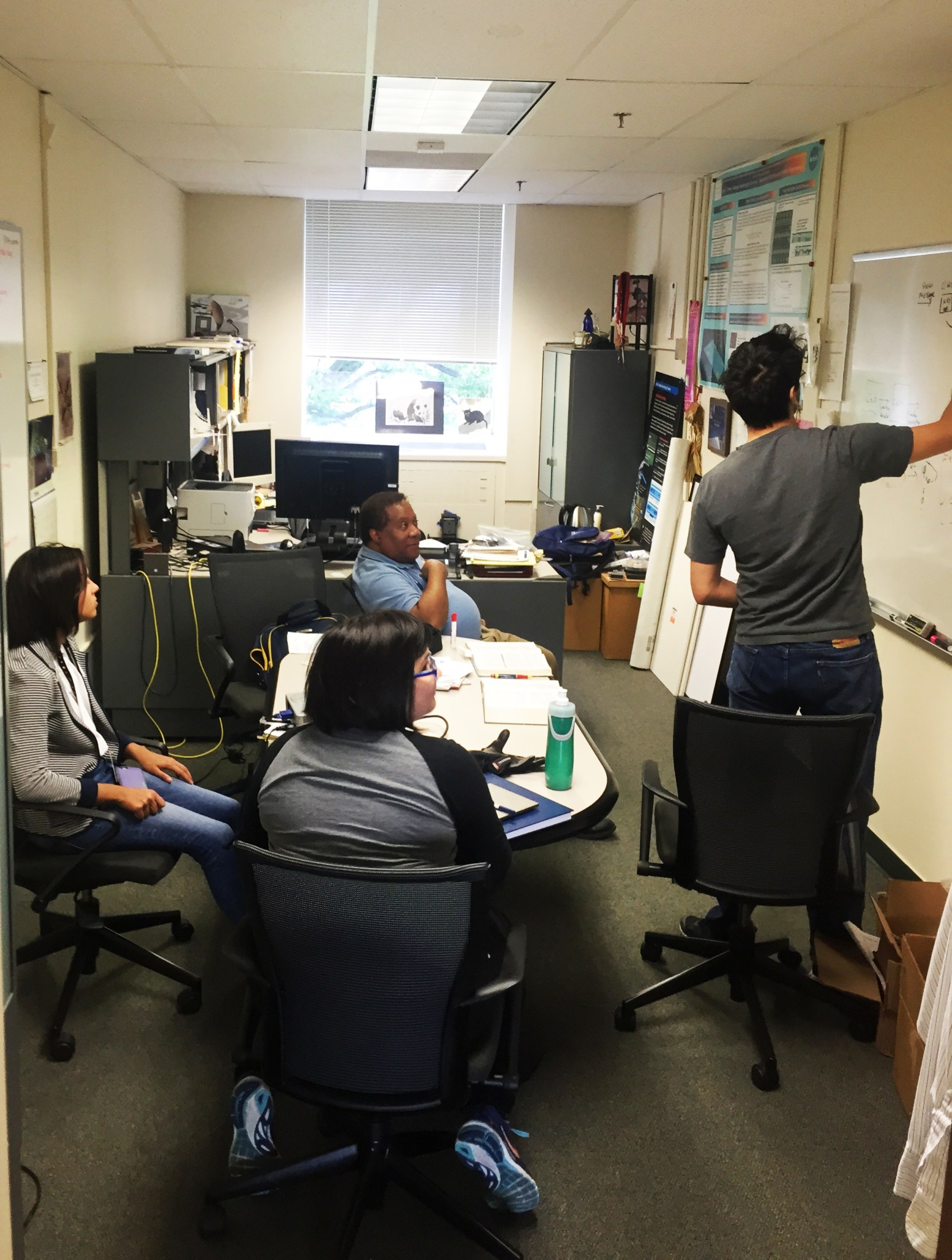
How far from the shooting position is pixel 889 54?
3098 millimetres

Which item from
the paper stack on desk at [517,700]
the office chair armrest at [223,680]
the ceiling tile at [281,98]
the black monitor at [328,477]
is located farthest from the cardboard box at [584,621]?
the paper stack on desk at [517,700]

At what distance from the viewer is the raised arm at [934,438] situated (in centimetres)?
277

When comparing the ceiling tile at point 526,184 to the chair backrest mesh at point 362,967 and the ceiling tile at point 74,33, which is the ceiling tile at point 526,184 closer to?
the ceiling tile at point 74,33

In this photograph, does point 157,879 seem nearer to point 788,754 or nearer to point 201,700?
point 788,754

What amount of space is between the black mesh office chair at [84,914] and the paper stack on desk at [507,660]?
3.53 ft

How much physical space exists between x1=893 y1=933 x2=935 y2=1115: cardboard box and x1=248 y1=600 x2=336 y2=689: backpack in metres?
2.15

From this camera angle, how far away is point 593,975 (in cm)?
314

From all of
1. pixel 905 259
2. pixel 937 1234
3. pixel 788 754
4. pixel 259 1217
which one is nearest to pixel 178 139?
pixel 905 259

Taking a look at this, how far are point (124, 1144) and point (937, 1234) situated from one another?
1.70m

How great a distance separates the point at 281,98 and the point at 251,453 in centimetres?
283

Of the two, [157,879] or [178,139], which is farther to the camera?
[178,139]

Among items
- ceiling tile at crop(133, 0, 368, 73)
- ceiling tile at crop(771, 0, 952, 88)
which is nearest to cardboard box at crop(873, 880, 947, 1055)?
ceiling tile at crop(771, 0, 952, 88)

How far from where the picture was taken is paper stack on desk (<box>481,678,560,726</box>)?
9.87ft

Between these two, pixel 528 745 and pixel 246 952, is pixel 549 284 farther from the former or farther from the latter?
pixel 246 952
